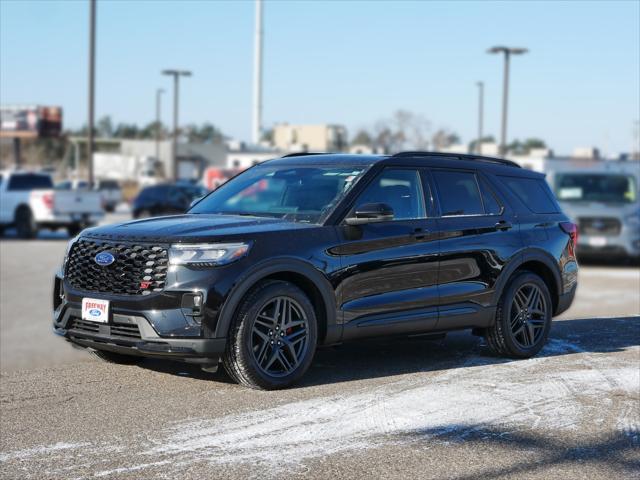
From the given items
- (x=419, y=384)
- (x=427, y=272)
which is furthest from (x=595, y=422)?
(x=427, y=272)

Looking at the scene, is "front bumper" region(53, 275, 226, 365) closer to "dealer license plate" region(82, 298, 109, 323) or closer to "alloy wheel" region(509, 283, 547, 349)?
"dealer license plate" region(82, 298, 109, 323)

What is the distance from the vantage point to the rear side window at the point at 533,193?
9.06 meters

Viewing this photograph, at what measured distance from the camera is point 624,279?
678 inches

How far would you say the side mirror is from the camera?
727 centimetres

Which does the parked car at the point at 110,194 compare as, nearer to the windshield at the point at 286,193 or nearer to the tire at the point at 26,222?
the tire at the point at 26,222

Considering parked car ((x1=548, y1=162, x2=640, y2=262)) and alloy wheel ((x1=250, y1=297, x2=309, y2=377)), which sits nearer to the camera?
alloy wheel ((x1=250, y1=297, x2=309, y2=377))

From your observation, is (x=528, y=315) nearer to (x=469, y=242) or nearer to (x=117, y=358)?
(x=469, y=242)

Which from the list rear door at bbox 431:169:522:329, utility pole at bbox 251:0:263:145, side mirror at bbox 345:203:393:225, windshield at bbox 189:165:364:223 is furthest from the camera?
utility pole at bbox 251:0:263:145

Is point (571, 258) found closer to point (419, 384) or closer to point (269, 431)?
point (419, 384)

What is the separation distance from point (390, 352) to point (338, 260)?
1.89 metres

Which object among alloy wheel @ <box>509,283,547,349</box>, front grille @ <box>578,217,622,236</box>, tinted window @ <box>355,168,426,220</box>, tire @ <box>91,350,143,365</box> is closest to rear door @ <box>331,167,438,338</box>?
tinted window @ <box>355,168,426,220</box>

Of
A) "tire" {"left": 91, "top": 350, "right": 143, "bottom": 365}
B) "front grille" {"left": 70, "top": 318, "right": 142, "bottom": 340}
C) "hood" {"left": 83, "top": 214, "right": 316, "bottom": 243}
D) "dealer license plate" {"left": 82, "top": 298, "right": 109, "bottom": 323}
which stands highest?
"hood" {"left": 83, "top": 214, "right": 316, "bottom": 243}

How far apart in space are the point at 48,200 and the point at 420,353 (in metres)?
19.8

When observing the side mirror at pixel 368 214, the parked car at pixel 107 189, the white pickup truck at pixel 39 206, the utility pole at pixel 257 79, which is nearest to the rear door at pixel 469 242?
the side mirror at pixel 368 214
